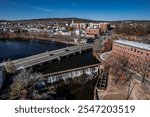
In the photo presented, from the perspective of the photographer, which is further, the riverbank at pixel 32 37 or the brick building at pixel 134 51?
the riverbank at pixel 32 37

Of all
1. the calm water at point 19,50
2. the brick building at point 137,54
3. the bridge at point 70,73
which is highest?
the brick building at point 137,54

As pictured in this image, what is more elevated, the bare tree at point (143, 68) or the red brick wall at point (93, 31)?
the red brick wall at point (93, 31)

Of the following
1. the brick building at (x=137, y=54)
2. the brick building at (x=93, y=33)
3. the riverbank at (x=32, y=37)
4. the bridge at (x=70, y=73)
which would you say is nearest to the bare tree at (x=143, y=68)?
the brick building at (x=137, y=54)

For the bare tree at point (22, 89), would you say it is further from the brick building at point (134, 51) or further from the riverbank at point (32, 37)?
the riverbank at point (32, 37)

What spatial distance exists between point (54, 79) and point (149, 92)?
8.57 ft

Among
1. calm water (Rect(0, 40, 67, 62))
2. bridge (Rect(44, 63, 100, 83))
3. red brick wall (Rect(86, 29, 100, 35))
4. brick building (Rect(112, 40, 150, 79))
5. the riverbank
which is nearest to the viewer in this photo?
brick building (Rect(112, 40, 150, 79))

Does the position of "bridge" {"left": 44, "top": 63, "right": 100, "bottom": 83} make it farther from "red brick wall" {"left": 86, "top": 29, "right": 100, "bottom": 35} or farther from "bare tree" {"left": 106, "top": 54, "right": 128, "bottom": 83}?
"red brick wall" {"left": 86, "top": 29, "right": 100, "bottom": 35}

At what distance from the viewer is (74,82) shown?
5113mm

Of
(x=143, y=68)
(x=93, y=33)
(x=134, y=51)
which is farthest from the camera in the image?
(x=93, y=33)

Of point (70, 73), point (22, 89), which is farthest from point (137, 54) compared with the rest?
point (22, 89)

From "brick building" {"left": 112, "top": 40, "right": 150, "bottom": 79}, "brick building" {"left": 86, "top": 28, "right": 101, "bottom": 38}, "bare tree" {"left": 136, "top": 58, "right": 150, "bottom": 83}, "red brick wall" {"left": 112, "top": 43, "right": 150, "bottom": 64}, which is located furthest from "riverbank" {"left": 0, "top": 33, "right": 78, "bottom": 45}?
"bare tree" {"left": 136, "top": 58, "right": 150, "bottom": 83}

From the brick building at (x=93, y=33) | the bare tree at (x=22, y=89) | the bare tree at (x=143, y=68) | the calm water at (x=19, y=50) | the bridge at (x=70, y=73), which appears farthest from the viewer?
the brick building at (x=93, y=33)

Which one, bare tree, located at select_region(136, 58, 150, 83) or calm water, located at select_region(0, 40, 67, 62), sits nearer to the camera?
bare tree, located at select_region(136, 58, 150, 83)

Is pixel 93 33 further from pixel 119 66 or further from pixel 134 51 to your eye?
pixel 119 66
